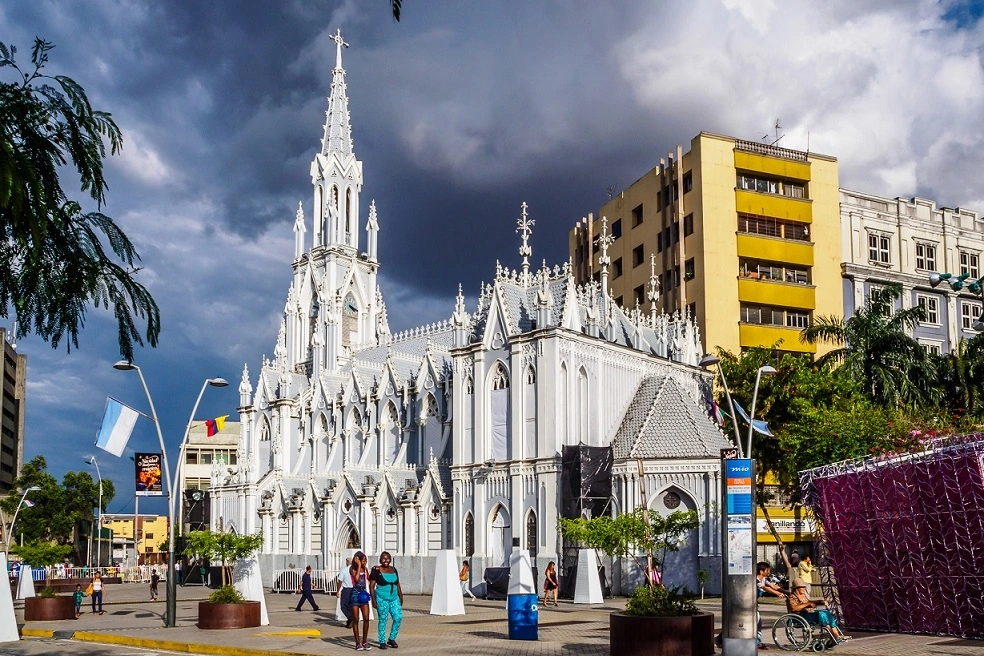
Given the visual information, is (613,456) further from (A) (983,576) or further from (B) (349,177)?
(B) (349,177)

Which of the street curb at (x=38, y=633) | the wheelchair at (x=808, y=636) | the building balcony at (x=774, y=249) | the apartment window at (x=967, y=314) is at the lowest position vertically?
the street curb at (x=38, y=633)

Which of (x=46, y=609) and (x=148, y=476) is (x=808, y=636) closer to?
(x=46, y=609)

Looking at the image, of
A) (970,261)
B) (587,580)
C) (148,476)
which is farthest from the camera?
(970,261)

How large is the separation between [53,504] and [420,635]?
7022 centimetres

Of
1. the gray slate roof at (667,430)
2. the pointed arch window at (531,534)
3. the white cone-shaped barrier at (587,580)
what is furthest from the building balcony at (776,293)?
the white cone-shaped barrier at (587,580)

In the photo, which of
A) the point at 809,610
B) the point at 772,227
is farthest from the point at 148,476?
the point at 772,227

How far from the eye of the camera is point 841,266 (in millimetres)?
62219

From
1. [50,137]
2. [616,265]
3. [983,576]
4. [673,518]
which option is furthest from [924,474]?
[616,265]

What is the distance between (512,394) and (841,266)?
84.2 ft

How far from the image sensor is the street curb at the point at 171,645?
2133 centimetres

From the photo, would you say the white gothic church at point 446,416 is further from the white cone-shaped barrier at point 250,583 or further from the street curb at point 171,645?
the street curb at point 171,645

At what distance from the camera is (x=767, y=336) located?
60.4 meters

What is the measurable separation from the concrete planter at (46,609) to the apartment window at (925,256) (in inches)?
2024

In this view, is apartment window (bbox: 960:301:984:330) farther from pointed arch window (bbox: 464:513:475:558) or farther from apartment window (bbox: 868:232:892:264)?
pointed arch window (bbox: 464:513:475:558)
